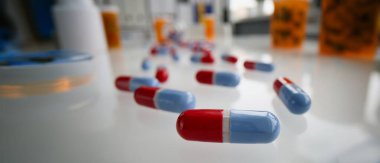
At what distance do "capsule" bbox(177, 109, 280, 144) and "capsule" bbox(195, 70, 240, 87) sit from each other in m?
0.20

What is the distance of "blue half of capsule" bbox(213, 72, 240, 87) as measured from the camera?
0.41 meters

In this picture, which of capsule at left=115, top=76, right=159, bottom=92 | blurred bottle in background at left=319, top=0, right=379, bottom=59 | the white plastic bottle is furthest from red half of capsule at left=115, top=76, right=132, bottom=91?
blurred bottle in background at left=319, top=0, right=379, bottom=59

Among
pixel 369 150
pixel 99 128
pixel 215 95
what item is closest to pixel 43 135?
pixel 99 128

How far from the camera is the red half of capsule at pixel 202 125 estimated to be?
213mm

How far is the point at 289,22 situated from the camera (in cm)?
81

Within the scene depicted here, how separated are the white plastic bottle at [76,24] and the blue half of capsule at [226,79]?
0.68 meters

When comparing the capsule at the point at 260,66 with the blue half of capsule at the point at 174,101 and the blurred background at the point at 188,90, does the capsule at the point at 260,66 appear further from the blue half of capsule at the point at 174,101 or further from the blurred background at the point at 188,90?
the blue half of capsule at the point at 174,101

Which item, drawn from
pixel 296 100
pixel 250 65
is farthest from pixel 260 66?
pixel 296 100

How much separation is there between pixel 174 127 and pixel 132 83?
179 mm

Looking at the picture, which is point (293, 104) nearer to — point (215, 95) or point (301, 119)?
point (301, 119)

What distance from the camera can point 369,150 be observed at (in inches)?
8.0

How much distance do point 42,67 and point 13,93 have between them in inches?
3.9

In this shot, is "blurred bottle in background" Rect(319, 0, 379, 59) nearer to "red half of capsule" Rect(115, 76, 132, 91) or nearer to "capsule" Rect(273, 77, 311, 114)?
"capsule" Rect(273, 77, 311, 114)

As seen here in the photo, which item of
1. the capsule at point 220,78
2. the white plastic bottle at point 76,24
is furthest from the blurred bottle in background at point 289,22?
the white plastic bottle at point 76,24
